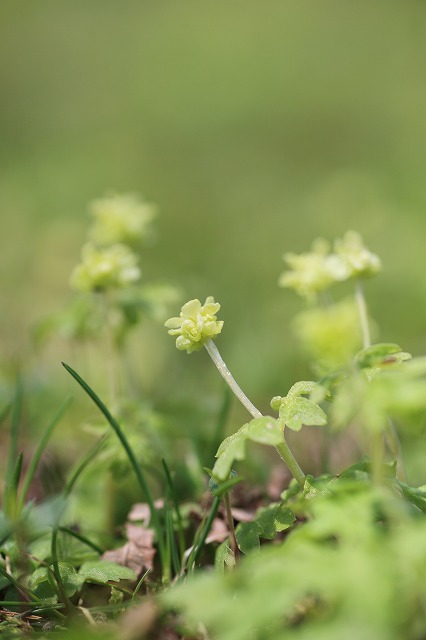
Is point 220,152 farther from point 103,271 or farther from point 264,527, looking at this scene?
point 264,527

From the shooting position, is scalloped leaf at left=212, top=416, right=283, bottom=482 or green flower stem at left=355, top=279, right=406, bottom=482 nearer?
scalloped leaf at left=212, top=416, right=283, bottom=482

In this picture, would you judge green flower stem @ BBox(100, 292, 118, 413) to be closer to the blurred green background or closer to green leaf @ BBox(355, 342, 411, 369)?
the blurred green background

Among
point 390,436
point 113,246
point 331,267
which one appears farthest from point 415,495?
point 113,246

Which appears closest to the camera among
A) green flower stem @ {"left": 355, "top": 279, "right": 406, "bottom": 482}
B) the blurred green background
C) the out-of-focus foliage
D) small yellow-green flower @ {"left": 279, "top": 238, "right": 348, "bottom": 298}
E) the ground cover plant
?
the ground cover plant

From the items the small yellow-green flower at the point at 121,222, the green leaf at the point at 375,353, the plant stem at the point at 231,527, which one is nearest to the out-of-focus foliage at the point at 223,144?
the small yellow-green flower at the point at 121,222

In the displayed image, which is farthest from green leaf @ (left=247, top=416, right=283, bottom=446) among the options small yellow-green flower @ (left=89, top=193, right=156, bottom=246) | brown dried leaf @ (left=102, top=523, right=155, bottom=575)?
small yellow-green flower @ (left=89, top=193, right=156, bottom=246)

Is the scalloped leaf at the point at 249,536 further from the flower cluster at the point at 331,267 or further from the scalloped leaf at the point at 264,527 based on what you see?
the flower cluster at the point at 331,267
